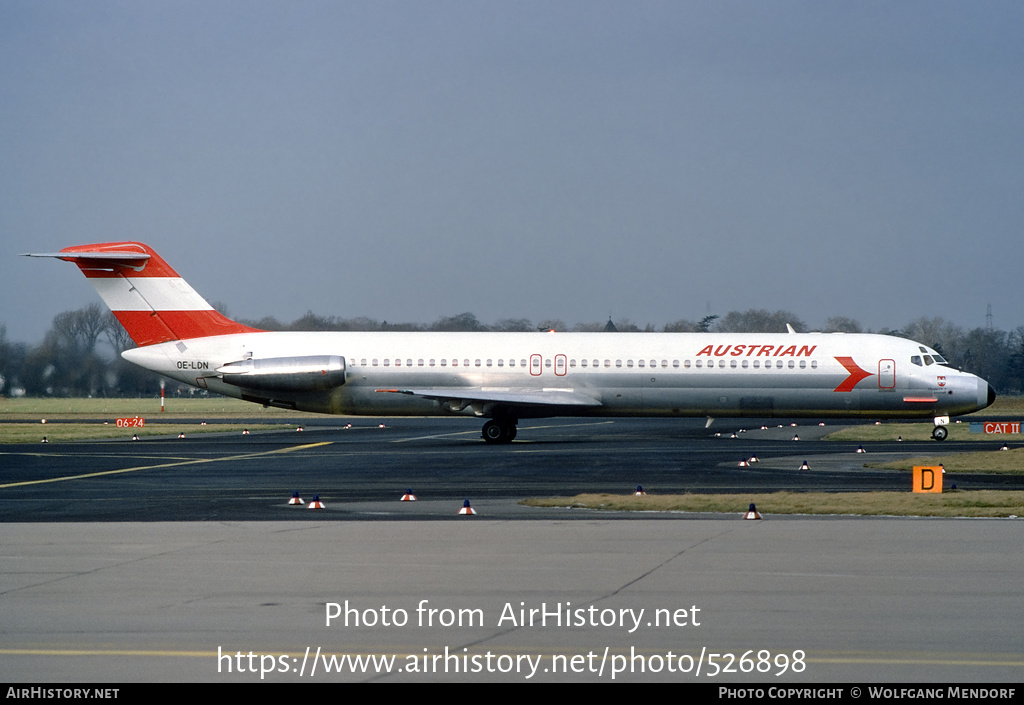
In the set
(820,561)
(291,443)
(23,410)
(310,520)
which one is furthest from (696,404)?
(23,410)

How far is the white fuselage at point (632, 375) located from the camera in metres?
37.3

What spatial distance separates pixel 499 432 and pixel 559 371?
3.05 meters

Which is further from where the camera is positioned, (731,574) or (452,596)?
(731,574)

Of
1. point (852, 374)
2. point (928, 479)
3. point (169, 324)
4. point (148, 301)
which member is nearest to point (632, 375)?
point (852, 374)

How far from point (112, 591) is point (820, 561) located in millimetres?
7595

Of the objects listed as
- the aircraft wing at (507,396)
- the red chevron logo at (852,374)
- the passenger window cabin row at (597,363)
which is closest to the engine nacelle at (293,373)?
the passenger window cabin row at (597,363)

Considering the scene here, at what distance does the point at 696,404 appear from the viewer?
37.4 m

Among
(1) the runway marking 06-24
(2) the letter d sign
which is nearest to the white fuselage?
(1) the runway marking 06-24

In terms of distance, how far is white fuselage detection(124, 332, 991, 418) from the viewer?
37312 millimetres

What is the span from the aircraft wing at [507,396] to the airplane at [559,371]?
7 cm

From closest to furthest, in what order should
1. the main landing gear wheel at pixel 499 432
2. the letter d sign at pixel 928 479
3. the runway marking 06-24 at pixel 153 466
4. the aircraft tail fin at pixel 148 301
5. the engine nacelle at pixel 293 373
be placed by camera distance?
the letter d sign at pixel 928 479, the runway marking 06-24 at pixel 153 466, the main landing gear wheel at pixel 499 432, the engine nacelle at pixel 293 373, the aircraft tail fin at pixel 148 301

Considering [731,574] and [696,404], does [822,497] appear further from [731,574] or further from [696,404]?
[696,404]

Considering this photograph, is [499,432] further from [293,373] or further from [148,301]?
[148,301]

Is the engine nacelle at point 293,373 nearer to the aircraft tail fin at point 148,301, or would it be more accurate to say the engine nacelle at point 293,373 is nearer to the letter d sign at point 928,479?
the aircraft tail fin at point 148,301
